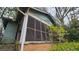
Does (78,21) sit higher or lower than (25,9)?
lower

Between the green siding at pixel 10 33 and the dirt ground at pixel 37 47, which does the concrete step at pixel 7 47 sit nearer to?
the green siding at pixel 10 33

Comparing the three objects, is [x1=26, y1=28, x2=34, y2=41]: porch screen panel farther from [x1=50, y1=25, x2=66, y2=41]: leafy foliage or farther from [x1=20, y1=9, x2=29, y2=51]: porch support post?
[x1=50, y1=25, x2=66, y2=41]: leafy foliage

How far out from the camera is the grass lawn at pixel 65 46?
79.9 inches

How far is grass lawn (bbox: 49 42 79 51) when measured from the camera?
2.03 m

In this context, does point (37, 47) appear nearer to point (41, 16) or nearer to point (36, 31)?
point (36, 31)

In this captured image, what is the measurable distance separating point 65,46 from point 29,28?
0.47 m

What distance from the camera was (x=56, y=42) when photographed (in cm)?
206

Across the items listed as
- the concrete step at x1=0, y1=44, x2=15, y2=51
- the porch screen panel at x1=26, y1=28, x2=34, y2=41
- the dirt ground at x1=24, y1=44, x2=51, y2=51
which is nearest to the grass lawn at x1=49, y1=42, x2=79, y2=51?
the dirt ground at x1=24, y1=44, x2=51, y2=51

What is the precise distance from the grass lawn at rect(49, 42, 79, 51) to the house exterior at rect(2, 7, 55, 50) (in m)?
0.10

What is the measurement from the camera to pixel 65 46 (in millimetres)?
2033
